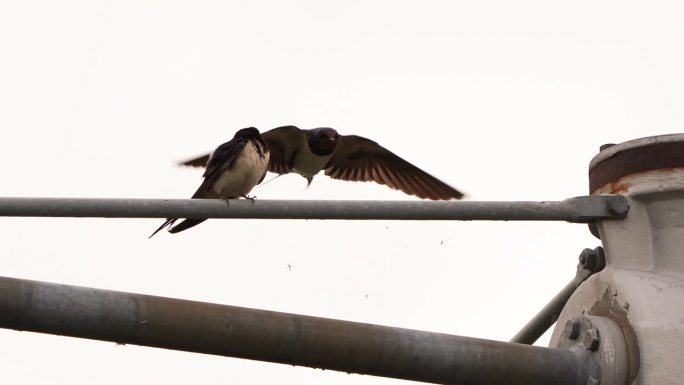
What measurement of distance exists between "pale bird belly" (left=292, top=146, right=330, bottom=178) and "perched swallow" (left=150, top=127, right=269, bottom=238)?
1.33 m

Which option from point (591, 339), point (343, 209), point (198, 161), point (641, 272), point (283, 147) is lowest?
point (591, 339)

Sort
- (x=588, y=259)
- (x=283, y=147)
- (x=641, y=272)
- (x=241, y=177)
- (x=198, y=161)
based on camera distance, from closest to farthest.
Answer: (x=641, y=272) → (x=588, y=259) → (x=241, y=177) → (x=198, y=161) → (x=283, y=147)

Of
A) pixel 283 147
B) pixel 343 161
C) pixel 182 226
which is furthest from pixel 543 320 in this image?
pixel 343 161

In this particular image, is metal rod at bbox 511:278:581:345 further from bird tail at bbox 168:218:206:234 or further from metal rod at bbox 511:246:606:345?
bird tail at bbox 168:218:206:234

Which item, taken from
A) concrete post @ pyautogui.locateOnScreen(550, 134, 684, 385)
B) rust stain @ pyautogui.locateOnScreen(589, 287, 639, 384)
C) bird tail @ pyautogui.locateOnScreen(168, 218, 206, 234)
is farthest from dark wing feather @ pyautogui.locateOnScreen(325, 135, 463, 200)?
rust stain @ pyautogui.locateOnScreen(589, 287, 639, 384)

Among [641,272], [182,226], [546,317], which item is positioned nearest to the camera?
[641,272]

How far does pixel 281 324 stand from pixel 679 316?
3.72 ft

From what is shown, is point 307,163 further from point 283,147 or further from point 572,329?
point 572,329

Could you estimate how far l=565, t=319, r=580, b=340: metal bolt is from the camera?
3.46m

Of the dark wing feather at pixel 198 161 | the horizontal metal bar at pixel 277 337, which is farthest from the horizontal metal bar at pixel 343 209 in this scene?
the dark wing feather at pixel 198 161

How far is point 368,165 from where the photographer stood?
907 cm

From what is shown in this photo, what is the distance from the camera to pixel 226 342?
2648 millimetres

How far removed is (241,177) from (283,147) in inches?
69.3

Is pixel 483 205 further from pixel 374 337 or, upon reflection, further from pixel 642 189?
pixel 374 337
